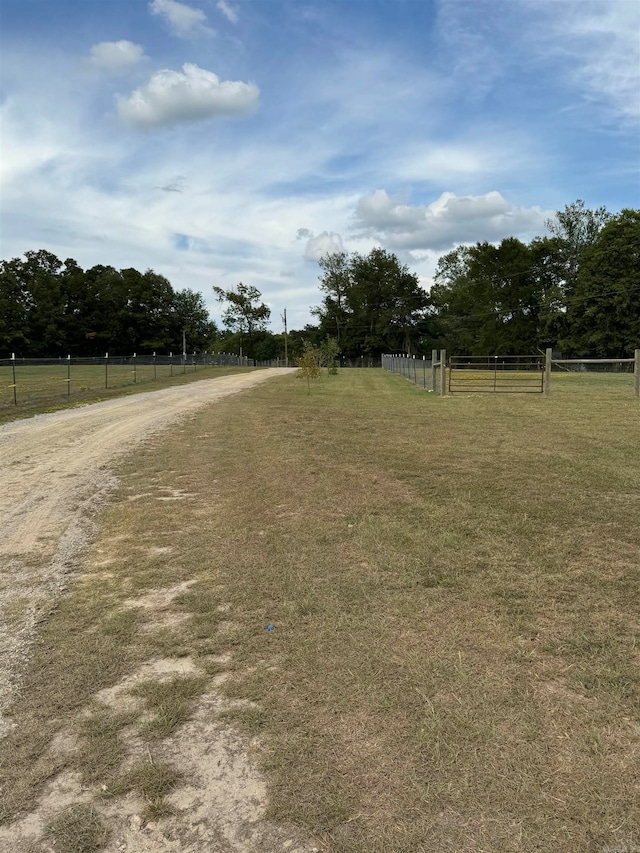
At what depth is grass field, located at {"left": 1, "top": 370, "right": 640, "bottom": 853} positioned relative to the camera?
2000mm

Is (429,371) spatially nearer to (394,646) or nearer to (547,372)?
(547,372)

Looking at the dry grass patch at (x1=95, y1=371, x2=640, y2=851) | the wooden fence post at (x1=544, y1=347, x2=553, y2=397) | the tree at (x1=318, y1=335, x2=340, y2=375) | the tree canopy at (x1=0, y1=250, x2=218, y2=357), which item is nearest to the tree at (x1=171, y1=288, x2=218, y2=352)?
the tree canopy at (x1=0, y1=250, x2=218, y2=357)

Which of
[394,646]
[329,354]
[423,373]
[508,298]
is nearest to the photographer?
[394,646]

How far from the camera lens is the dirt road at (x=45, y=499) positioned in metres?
3.51

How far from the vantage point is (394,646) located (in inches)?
118

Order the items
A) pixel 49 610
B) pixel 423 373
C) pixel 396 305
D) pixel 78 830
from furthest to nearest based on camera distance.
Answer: pixel 396 305 → pixel 423 373 → pixel 49 610 → pixel 78 830

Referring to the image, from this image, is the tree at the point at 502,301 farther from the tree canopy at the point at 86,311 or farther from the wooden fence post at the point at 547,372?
the wooden fence post at the point at 547,372

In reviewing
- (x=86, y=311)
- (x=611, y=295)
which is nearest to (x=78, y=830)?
(x=611, y=295)

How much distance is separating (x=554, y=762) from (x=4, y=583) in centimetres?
367

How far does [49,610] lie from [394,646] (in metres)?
2.20

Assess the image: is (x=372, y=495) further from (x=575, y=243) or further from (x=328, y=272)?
(x=328, y=272)

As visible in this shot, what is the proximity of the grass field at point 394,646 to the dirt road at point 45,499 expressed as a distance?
0.63 feet

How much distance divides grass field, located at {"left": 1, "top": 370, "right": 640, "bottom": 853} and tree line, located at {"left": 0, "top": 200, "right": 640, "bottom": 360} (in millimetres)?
43599

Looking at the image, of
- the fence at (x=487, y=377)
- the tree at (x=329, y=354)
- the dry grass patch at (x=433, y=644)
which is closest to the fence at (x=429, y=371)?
the fence at (x=487, y=377)
